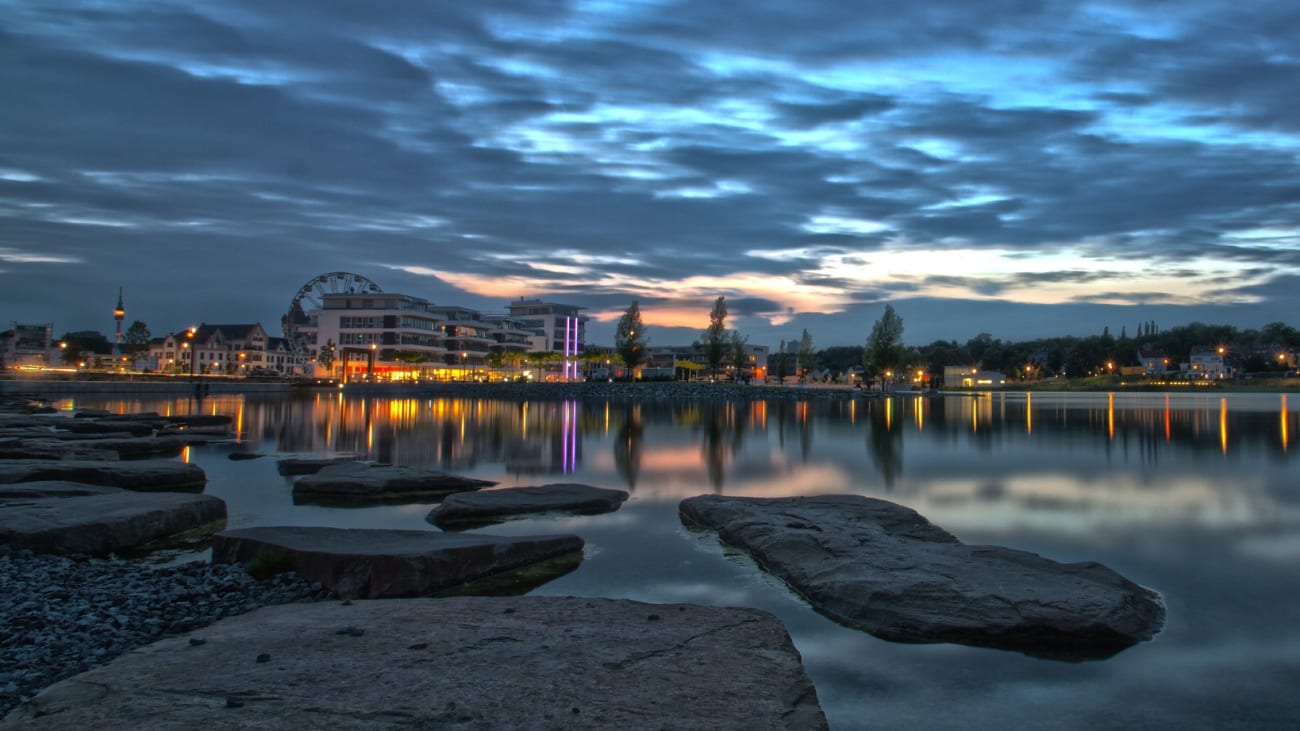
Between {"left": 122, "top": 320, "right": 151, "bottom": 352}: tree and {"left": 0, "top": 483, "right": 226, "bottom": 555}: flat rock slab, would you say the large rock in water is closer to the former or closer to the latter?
{"left": 0, "top": 483, "right": 226, "bottom": 555}: flat rock slab

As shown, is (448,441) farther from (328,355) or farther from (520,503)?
(328,355)

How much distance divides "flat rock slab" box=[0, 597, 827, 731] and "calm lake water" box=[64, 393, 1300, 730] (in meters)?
1.17

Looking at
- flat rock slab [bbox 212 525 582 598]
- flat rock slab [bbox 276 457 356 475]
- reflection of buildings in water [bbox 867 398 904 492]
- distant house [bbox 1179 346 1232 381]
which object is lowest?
reflection of buildings in water [bbox 867 398 904 492]

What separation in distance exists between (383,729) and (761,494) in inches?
591

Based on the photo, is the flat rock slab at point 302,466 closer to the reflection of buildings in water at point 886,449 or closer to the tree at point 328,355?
the reflection of buildings in water at point 886,449

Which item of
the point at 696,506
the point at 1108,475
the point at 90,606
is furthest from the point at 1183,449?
the point at 90,606

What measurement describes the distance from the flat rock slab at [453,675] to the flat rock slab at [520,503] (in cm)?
676

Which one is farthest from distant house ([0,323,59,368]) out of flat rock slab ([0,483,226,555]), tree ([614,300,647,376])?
flat rock slab ([0,483,226,555])

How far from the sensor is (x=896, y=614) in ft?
27.9

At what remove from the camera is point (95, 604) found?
8664mm

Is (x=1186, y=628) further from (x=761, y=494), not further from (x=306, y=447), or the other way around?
(x=306, y=447)

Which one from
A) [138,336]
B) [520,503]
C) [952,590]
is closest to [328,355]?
[138,336]

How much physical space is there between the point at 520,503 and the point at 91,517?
7140mm

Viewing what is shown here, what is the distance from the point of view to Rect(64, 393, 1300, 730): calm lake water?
6.86 meters
